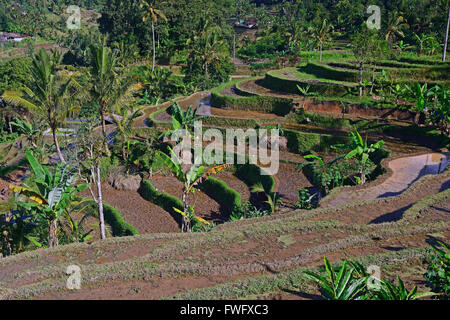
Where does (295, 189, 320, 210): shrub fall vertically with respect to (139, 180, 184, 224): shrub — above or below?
above

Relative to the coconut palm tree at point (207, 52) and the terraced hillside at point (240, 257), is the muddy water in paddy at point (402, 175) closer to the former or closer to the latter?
the terraced hillside at point (240, 257)

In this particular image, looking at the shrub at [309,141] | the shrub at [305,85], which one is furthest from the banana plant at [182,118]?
the shrub at [305,85]

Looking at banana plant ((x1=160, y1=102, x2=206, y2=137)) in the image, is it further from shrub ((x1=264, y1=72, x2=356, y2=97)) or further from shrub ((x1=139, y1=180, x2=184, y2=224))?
shrub ((x1=264, y1=72, x2=356, y2=97))

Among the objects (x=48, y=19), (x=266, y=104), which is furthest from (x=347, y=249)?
(x=48, y=19)

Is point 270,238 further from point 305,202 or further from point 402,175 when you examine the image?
point 402,175

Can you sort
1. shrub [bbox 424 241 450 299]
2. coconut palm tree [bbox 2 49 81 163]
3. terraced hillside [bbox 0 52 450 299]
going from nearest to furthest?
shrub [bbox 424 241 450 299] → terraced hillside [bbox 0 52 450 299] → coconut palm tree [bbox 2 49 81 163]

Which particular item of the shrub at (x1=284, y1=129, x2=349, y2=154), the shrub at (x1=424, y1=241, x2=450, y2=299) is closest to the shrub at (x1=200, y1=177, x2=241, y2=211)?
the shrub at (x1=284, y1=129, x2=349, y2=154)

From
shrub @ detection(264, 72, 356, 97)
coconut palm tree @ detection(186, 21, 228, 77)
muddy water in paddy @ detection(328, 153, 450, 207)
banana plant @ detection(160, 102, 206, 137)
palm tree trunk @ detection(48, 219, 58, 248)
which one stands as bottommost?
palm tree trunk @ detection(48, 219, 58, 248)

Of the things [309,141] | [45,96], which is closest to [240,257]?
[45,96]
